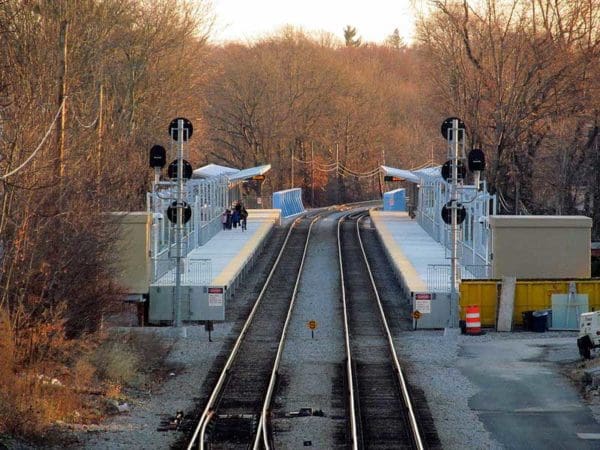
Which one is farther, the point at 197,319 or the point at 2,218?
the point at 197,319

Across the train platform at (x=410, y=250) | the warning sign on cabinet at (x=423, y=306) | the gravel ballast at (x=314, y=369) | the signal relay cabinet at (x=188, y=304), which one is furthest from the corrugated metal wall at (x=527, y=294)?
the signal relay cabinet at (x=188, y=304)

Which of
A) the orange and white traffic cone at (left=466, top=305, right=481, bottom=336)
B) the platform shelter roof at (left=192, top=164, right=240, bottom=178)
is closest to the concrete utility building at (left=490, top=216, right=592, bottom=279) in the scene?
the orange and white traffic cone at (left=466, top=305, right=481, bottom=336)

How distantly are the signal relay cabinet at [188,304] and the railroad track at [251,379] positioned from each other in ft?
3.28

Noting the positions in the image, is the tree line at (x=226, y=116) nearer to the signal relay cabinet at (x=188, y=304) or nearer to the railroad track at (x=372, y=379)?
Answer: the signal relay cabinet at (x=188, y=304)

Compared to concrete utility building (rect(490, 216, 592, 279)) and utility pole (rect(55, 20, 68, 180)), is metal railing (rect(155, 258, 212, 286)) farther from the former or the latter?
concrete utility building (rect(490, 216, 592, 279))

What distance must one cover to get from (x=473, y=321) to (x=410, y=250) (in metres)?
15.8

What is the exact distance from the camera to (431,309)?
93.1 feet

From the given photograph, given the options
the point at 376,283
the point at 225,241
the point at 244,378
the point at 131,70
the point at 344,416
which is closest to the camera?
the point at 344,416

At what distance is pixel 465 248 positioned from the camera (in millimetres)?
37531

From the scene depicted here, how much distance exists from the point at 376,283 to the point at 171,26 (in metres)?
21.9

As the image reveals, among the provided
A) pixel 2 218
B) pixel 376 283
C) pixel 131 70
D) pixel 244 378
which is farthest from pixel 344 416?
pixel 131 70

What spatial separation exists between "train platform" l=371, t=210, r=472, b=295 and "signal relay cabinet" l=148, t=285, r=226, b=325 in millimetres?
4970

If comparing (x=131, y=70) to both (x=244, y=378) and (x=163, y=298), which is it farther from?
(x=244, y=378)

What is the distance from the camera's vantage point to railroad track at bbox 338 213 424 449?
16328mm
